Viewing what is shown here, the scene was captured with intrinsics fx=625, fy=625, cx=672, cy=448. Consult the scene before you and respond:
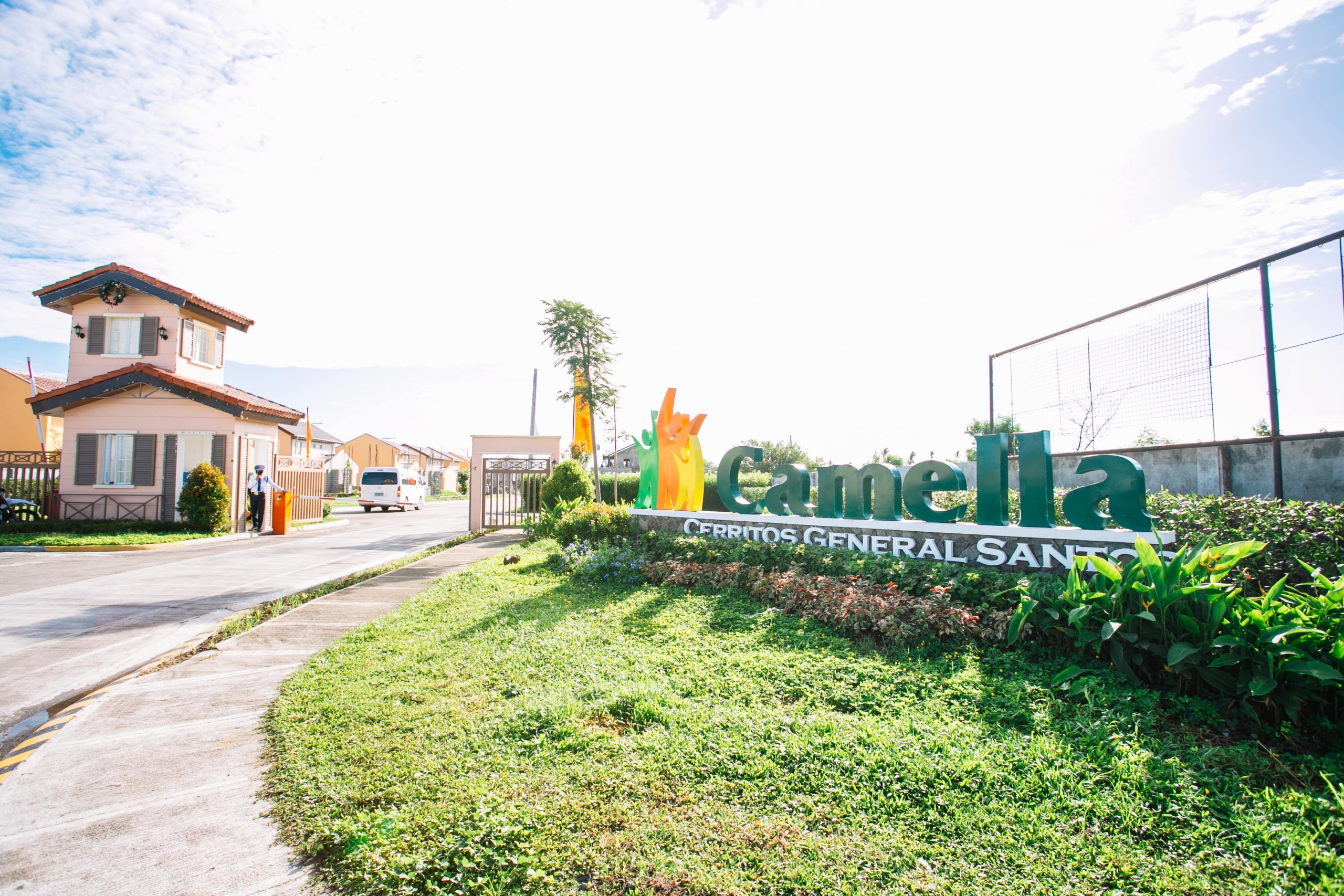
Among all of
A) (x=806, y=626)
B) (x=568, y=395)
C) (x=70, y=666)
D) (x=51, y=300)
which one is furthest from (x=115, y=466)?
(x=806, y=626)

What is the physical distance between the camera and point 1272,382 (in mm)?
5984

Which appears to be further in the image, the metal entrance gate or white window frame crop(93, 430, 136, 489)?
the metal entrance gate

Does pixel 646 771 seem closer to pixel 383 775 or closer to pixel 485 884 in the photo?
pixel 485 884

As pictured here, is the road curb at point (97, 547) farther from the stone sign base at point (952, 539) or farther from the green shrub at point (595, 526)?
the stone sign base at point (952, 539)

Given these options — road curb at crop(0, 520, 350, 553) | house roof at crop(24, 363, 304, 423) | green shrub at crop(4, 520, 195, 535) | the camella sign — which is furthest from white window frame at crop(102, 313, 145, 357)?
the camella sign

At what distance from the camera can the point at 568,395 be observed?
15352mm

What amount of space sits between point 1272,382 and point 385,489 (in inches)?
1135

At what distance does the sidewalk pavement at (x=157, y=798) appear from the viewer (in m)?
2.64

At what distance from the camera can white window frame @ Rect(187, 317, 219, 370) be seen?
18.1 m

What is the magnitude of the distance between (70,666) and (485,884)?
17.7 feet

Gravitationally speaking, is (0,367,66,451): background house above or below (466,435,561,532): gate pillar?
above

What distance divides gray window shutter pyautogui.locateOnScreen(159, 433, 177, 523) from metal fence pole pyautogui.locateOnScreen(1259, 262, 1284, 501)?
21.5m

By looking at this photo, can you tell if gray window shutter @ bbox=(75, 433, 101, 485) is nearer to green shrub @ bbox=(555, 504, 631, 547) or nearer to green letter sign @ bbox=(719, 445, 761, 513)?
green shrub @ bbox=(555, 504, 631, 547)

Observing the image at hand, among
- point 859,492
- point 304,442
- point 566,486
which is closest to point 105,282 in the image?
point 566,486
